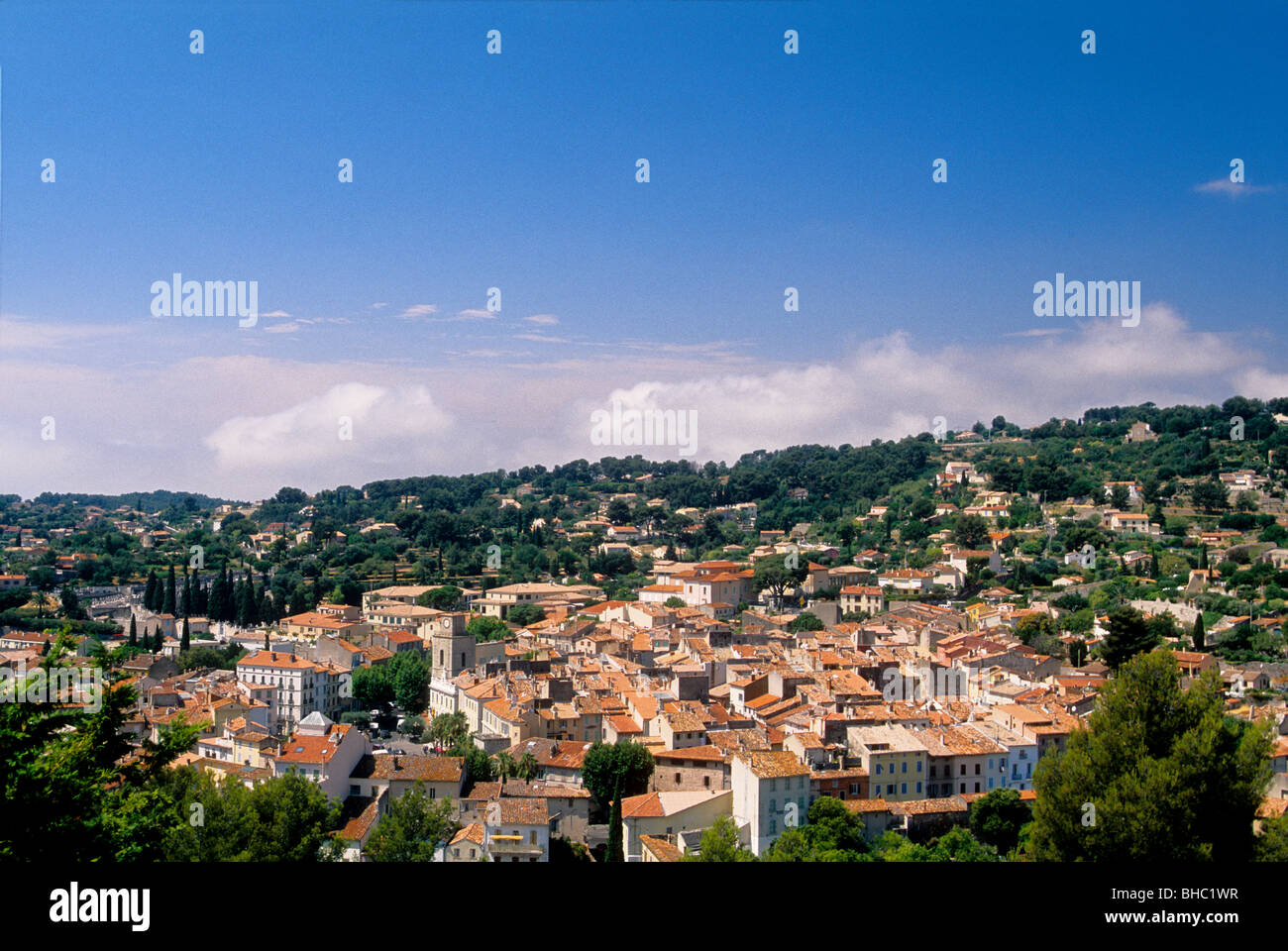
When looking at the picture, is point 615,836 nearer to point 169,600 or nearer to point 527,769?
point 527,769

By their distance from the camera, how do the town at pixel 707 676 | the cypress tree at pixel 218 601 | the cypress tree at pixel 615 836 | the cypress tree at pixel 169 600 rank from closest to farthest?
the town at pixel 707 676 → the cypress tree at pixel 615 836 → the cypress tree at pixel 169 600 → the cypress tree at pixel 218 601

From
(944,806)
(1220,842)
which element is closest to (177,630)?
(944,806)

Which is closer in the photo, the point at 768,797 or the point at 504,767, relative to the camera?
the point at 768,797

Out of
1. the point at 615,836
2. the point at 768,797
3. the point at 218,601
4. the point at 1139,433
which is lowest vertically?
the point at 615,836

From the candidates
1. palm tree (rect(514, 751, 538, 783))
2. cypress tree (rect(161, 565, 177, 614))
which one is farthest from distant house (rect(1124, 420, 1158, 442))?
palm tree (rect(514, 751, 538, 783))

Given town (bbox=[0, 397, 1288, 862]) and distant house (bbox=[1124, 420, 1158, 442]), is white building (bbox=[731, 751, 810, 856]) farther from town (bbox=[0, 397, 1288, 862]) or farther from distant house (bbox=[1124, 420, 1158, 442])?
distant house (bbox=[1124, 420, 1158, 442])

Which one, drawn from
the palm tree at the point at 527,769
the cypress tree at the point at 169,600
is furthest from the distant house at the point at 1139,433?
the palm tree at the point at 527,769

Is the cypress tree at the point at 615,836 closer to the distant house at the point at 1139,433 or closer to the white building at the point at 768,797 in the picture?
the white building at the point at 768,797

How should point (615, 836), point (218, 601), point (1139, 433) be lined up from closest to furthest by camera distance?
1. point (615, 836)
2. point (218, 601)
3. point (1139, 433)

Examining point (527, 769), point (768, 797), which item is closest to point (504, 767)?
point (527, 769)
